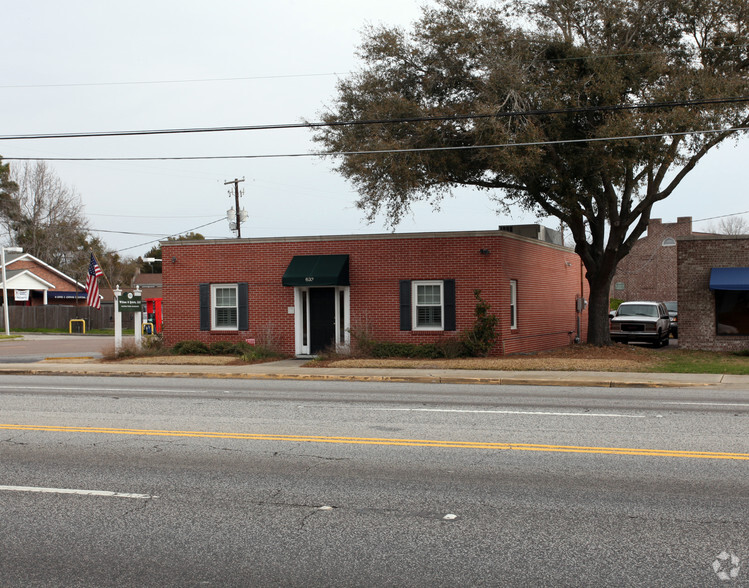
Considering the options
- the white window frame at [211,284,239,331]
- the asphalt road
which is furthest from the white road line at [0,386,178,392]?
the white window frame at [211,284,239,331]

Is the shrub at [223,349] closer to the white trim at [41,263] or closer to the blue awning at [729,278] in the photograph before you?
the blue awning at [729,278]

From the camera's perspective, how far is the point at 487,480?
7301 millimetres

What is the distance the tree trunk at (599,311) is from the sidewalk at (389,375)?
858 centimetres

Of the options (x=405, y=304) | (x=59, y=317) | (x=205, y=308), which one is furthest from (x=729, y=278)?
(x=59, y=317)

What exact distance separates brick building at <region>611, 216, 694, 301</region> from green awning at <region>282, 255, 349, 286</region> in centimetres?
3982

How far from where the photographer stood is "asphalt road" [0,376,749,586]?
16.8 ft

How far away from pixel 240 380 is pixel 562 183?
10.6 metres

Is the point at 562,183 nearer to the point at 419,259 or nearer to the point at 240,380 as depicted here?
the point at 419,259

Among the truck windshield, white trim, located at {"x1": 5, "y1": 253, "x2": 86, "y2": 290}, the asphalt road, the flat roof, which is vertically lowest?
the asphalt road

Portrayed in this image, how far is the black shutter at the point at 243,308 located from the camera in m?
24.3

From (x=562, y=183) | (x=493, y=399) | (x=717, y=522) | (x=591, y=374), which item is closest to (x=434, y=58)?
(x=562, y=183)

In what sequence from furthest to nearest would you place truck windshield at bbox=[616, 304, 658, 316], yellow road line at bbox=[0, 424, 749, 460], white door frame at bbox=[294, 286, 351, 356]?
truck windshield at bbox=[616, 304, 658, 316] → white door frame at bbox=[294, 286, 351, 356] → yellow road line at bbox=[0, 424, 749, 460]

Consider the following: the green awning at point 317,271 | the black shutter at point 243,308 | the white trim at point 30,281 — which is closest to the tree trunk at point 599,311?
the green awning at point 317,271

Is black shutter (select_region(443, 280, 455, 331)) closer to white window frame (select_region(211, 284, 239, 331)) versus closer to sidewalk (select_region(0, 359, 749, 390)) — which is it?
sidewalk (select_region(0, 359, 749, 390))
